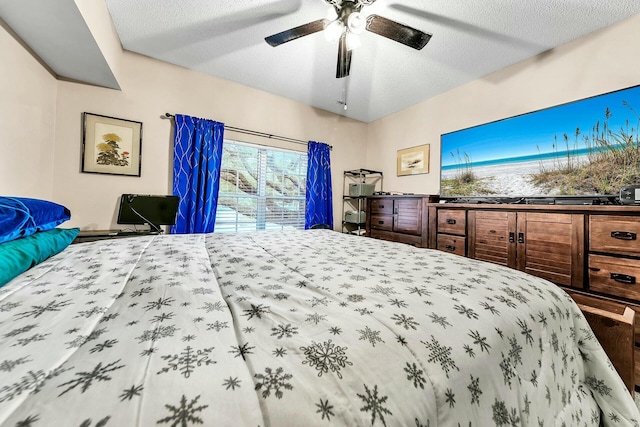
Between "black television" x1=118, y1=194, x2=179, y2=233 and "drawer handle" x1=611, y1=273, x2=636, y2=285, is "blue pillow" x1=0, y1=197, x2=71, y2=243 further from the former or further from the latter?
"drawer handle" x1=611, y1=273, x2=636, y2=285

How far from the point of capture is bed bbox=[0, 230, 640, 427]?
13.6 inches

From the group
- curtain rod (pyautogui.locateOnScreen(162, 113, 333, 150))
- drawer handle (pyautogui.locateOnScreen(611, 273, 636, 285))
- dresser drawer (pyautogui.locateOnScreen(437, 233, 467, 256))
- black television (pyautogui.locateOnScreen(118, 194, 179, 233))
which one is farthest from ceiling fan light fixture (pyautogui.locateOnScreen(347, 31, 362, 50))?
drawer handle (pyautogui.locateOnScreen(611, 273, 636, 285))

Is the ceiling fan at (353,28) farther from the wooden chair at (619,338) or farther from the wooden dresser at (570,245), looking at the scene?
the wooden chair at (619,338)

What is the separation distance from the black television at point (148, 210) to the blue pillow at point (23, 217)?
99cm

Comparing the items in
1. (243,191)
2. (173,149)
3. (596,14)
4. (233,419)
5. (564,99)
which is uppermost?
(596,14)

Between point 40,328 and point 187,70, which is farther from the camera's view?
point 187,70

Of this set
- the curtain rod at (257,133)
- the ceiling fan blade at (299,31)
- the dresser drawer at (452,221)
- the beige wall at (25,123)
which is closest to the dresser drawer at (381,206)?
the dresser drawer at (452,221)

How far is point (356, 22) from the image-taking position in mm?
1655

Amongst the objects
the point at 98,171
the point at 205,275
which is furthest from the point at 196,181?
the point at 205,275

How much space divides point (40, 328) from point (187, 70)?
10.0ft

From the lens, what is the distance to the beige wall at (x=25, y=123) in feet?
5.24

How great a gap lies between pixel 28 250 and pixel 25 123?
1.60m

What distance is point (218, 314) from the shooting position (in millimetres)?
597

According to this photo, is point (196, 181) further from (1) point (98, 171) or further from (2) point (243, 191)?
(1) point (98, 171)
